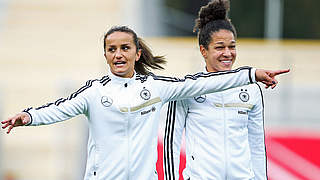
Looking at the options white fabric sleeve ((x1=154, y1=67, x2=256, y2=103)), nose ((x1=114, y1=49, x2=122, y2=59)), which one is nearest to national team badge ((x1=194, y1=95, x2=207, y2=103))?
white fabric sleeve ((x1=154, y1=67, x2=256, y2=103))

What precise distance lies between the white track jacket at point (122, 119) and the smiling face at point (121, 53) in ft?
0.18

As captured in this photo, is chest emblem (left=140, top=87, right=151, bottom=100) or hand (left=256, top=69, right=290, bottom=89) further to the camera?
chest emblem (left=140, top=87, right=151, bottom=100)

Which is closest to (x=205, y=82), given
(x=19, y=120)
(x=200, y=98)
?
(x=200, y=98)

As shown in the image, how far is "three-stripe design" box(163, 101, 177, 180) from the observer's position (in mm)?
5652

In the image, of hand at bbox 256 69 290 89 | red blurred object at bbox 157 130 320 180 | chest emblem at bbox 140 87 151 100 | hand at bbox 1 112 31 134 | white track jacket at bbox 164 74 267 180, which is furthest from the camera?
red blurred object at bbox 157 130 320 180

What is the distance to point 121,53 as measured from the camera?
5.40 metres

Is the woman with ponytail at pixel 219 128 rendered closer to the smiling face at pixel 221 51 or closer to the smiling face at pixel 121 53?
the smiling face at pixel 221 51

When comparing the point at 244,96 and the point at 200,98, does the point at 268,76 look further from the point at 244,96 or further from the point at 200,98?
the point at 200,98

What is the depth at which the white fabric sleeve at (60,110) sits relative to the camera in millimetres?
5168

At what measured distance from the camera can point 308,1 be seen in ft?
44.9

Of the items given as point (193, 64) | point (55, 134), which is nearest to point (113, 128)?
point (193, 64)

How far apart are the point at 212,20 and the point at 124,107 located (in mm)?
A: 980

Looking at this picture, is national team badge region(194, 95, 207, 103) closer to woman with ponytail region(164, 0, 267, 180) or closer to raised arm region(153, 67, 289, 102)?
woman with ponytail region(164, 0, 267, 180)

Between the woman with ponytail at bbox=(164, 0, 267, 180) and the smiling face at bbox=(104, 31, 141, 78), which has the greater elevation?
the smiling face at bbox=(104, 31, 141, 78)
